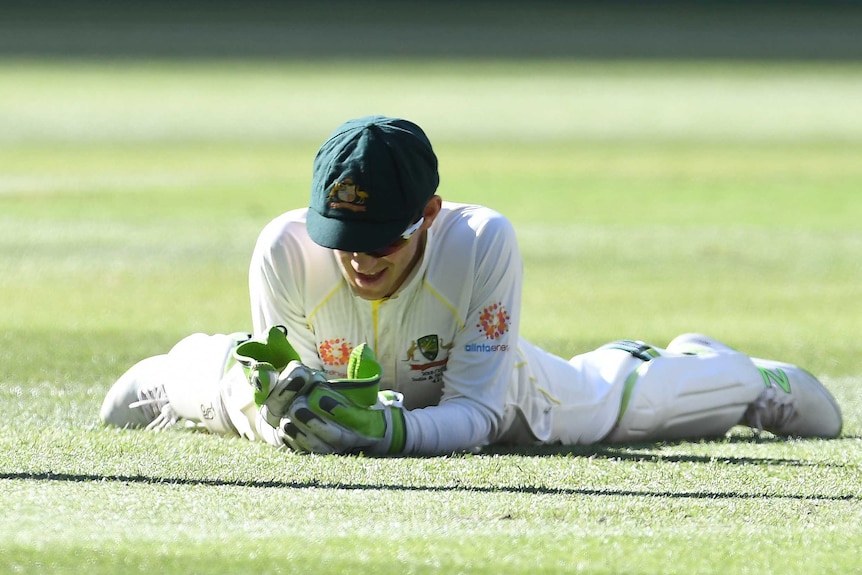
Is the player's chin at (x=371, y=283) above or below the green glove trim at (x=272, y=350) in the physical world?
above

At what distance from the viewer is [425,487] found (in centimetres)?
373

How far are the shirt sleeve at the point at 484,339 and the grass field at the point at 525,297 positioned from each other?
12cm

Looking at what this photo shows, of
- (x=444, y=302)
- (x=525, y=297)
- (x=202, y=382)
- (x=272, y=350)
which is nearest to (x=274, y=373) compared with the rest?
(x=272, y=350)

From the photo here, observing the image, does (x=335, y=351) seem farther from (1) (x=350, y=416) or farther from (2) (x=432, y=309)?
(1) (x=350, y=416)

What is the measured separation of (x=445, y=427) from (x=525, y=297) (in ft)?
14.2

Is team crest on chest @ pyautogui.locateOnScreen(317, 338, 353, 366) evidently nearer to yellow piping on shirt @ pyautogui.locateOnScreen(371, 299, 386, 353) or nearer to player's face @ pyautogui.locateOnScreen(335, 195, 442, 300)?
yellow piping on shirt @ pyautogui.locateOnScreen(371, 299, 386, 353)

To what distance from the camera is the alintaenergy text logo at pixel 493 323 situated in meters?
4.27

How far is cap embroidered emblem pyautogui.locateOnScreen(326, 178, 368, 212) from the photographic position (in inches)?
155

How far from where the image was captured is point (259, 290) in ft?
14.2

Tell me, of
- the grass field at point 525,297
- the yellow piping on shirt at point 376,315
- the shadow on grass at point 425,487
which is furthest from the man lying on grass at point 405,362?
the shadow on grass at point 425,487

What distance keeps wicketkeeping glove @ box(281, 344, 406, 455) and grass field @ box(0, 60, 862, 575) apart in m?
0.07

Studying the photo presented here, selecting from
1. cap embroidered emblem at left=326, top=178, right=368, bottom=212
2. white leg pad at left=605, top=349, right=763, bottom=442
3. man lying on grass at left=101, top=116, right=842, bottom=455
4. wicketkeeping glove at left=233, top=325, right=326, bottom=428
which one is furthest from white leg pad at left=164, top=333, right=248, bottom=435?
white leg pad at left=605, top=349, right=763, bottom=442

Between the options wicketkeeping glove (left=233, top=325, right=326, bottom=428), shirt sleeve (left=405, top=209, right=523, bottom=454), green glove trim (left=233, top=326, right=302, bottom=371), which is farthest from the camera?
shirt sleeve (left=405, top=209, right=523, bottom=454)

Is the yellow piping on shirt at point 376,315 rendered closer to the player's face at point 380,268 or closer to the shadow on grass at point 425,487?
the player's face at point 380,268
